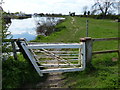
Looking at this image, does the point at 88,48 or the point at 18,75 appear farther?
the point at 88,48

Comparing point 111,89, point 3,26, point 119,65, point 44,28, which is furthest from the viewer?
point 44,28

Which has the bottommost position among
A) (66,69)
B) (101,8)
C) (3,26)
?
(66,69)

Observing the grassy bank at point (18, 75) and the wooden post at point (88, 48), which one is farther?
the wooden post at point (88, 48)

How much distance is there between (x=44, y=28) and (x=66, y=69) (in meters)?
13.6

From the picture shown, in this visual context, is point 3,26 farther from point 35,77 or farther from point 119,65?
point 119,65

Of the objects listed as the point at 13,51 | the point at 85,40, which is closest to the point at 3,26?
the point at 13,51

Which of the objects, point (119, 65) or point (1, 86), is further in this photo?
point (119, 65)

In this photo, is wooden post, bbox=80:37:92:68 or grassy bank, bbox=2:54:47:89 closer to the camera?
grassy bank, bbox=2:54:47:89

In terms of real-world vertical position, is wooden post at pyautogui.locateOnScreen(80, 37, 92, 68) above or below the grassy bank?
above

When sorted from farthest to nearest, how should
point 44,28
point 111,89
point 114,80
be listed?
1. point 44,28
2. point 114,80
3. point 111,89

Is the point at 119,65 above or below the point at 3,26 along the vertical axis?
below

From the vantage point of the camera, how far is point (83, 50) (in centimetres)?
492

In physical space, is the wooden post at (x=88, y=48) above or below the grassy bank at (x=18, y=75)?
above

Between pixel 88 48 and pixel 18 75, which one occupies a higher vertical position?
pixel 88 48
